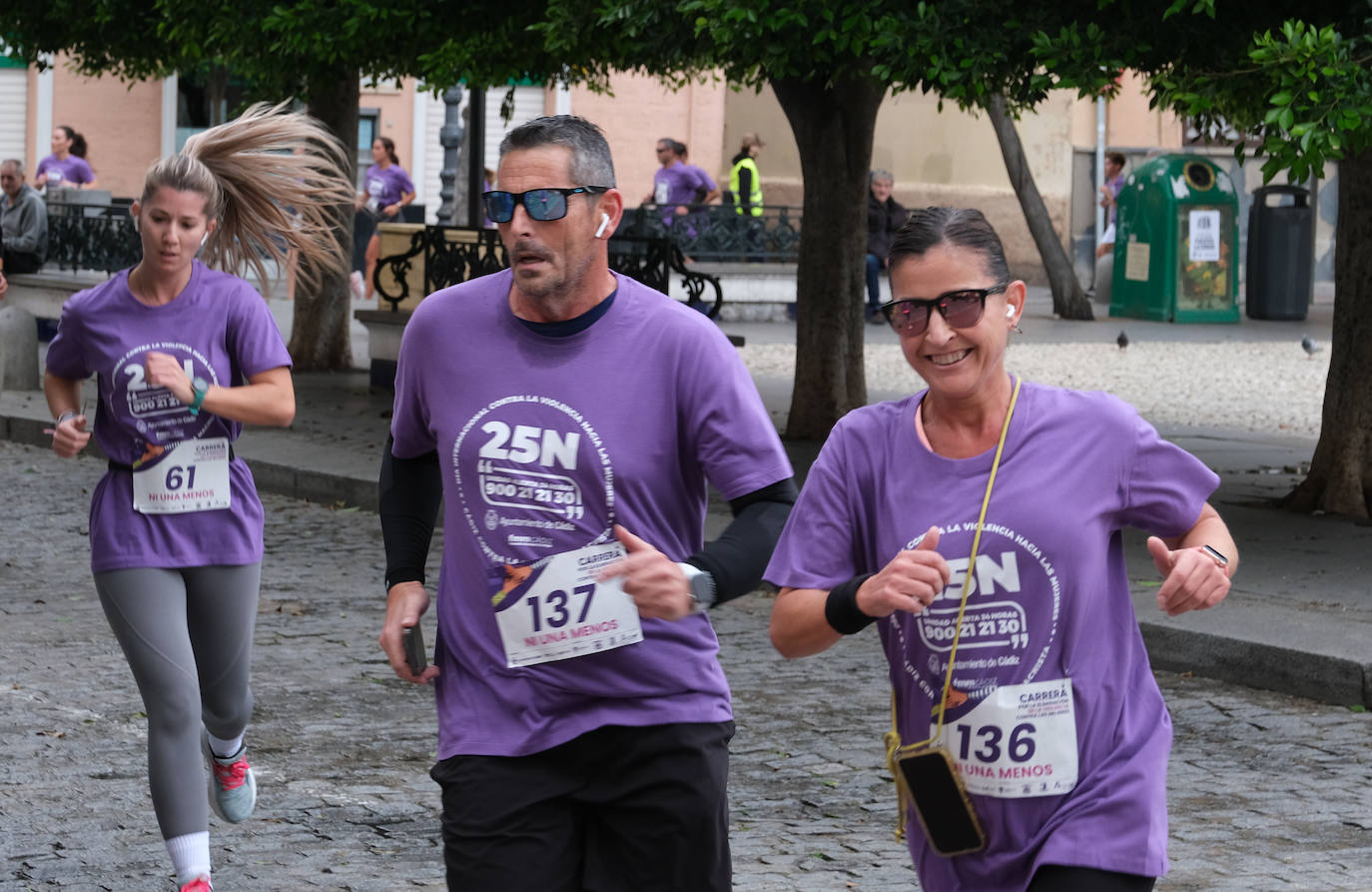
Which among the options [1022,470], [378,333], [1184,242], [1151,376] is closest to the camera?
[1022,470]

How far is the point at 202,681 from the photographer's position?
5223 mm

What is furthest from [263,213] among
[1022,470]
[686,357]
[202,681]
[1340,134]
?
[1340,134]

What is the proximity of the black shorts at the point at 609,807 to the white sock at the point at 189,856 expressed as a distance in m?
1.52

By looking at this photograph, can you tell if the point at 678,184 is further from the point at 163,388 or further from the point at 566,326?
the point at 566,326

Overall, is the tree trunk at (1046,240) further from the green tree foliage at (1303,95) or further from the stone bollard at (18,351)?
the green tree foliage at (1303,95)

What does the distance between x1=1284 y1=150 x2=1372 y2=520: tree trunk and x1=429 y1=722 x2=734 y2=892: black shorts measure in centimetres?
795

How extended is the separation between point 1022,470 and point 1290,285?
2498 centimetres

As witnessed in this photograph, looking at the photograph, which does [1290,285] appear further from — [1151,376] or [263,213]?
[263,213]

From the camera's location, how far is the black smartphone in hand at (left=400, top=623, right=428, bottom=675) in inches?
142

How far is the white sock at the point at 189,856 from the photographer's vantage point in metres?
4.82

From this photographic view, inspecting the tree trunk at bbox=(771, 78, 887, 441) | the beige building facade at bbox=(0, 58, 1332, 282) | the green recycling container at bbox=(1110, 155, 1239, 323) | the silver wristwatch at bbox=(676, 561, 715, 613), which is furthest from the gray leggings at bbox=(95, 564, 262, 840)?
the beige building facade at bbox=(0, 58, 1332, 282)

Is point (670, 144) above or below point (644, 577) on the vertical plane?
above

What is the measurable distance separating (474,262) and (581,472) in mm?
13039

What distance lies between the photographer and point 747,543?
3439 mm
